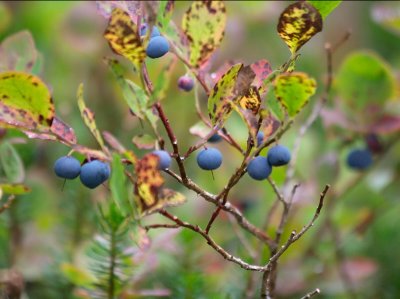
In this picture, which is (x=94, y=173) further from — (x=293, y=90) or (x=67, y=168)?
(x=293, y=90)

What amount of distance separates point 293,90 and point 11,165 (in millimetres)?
272

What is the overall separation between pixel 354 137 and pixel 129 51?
49 centimetres

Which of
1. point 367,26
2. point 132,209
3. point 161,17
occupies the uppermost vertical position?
point 367,26

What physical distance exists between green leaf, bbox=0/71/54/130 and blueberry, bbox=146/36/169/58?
0.07 metres

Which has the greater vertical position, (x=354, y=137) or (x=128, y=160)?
(x=354, y=137)

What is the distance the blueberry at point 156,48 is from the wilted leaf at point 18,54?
0.19 m

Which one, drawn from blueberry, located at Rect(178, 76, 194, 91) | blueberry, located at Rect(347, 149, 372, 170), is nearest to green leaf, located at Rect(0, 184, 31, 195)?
blueberry, located at Rect(178, 76, 194, 91)

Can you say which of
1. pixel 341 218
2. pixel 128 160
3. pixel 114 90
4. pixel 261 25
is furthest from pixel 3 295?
pixel 261 25

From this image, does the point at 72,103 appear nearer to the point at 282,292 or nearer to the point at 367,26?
the point at 282,292

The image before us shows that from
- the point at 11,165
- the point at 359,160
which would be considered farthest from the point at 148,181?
the point at 359,160

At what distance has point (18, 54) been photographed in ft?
1.96

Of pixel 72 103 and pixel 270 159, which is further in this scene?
pixel 72 103

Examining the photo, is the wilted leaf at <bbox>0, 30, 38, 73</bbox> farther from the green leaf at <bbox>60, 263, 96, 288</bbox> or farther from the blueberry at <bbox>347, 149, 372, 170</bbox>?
the blueberry at <bbox>347, 149, 372, 170</bbox>

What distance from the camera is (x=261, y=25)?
138 centimetres
